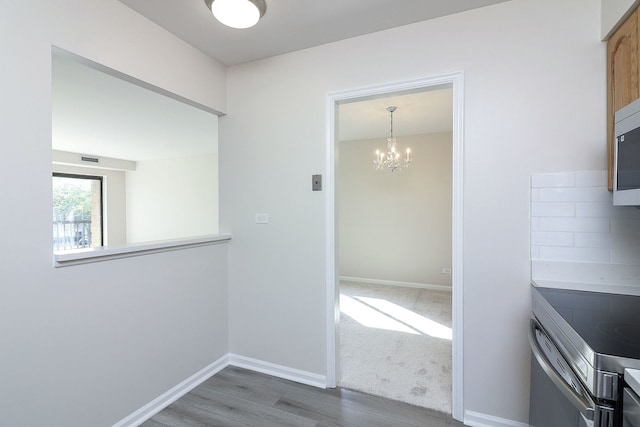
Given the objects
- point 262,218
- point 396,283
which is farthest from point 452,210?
point 396,283

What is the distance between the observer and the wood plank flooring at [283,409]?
1796 millimetres

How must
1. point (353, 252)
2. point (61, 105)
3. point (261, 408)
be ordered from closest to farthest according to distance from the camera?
point (261, 408), point (61, 105), point (353, 252)

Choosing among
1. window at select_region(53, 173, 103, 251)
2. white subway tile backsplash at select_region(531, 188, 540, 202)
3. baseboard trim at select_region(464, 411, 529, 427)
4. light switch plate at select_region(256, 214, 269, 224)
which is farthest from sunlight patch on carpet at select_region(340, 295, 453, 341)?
window at select_region(53, 173, 103, 251)

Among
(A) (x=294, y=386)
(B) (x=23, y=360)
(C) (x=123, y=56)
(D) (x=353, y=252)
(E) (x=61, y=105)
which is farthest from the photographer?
(D) (x=353, y=252)

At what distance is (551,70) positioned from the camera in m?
1.61

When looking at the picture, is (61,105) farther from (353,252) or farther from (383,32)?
(353,252)

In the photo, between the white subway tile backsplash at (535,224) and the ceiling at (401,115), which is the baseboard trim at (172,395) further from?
the ceiling at (401,115)

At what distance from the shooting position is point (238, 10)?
62.4 inches

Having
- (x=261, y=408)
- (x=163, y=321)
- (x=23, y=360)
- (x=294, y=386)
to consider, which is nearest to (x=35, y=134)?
(x=23, y=360)

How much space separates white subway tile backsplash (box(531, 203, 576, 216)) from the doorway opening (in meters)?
0.39

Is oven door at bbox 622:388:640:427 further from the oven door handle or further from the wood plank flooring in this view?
the wood plank flooring

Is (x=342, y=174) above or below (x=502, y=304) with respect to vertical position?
above

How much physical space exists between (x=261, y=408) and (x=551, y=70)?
8.86ft

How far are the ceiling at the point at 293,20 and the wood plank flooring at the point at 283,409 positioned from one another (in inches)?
99.3
